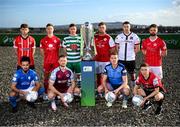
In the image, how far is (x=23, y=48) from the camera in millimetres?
8828

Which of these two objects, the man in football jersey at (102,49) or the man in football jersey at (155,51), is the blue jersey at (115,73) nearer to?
the man in football jersey at (102,49)

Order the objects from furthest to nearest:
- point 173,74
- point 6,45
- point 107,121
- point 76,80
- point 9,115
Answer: point 6,45 → point 173,74 → point 76,80 → point 9,115 → point 107,121

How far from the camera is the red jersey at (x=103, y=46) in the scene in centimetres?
880

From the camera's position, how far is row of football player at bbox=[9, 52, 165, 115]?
7.73 metres

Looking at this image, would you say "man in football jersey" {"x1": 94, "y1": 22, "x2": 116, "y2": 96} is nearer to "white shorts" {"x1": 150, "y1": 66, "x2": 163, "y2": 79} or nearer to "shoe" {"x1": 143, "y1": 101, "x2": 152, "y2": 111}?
"white shorts" {"x1": 150, "y1": 66, "x2": 163, "y2": 79}

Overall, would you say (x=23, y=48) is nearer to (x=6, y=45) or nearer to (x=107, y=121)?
(x=107, y=121)

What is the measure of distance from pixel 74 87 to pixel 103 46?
140 centimetres

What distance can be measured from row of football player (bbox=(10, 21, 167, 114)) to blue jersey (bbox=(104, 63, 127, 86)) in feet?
1.53

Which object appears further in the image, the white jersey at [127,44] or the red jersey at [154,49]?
the white jersey at [127,44]

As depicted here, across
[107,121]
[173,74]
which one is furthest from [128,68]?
[173,74]

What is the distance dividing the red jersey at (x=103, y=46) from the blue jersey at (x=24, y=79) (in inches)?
70.5

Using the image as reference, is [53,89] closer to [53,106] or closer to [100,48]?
[53,106]

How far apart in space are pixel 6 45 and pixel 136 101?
21.2 meters

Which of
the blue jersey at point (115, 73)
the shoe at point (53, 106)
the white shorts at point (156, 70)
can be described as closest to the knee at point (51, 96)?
the shoe at point (53, 106)
